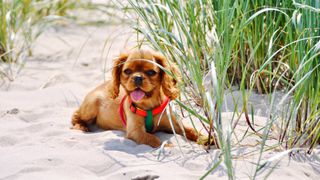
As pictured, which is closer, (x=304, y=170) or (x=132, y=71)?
(x=304, y=170)

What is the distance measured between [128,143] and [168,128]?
35 cm

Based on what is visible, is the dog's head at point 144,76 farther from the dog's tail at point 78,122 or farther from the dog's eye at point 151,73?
the dog's tail at point 78,122

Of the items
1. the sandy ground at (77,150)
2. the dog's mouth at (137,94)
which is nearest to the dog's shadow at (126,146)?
the sandy ground at (77,150)

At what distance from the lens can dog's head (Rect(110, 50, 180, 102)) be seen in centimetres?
360

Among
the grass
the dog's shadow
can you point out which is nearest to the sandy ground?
the dog's shadow

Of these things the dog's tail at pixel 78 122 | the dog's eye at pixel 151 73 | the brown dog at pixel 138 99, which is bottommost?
the dog's tail at pixel 78 122

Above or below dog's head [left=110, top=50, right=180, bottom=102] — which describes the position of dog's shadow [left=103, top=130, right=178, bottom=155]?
A: below

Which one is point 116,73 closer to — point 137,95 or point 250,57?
point 137,95

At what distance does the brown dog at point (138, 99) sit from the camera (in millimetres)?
3631

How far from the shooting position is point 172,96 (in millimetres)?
3691

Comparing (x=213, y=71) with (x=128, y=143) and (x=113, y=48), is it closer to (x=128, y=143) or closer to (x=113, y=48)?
(x=128, y=143)

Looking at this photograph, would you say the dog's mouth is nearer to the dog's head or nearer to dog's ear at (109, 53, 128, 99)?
the dog's head

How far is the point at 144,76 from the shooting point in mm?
3592

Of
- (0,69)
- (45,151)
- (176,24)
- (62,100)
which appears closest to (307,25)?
(176,24)
